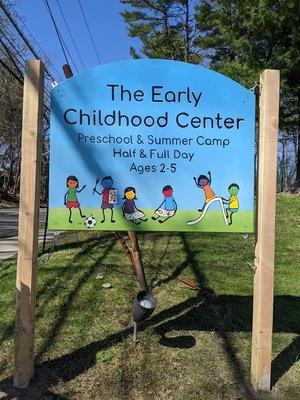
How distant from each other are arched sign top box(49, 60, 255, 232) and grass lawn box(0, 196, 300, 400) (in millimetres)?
870

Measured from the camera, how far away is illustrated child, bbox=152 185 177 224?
12.8ft

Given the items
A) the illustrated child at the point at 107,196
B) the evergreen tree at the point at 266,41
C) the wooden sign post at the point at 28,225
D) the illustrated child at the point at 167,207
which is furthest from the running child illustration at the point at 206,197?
the evergreen tree at the point at 266,41

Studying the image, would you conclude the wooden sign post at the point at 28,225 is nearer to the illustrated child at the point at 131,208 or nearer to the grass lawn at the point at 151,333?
the grass lawn at the point at 151,333

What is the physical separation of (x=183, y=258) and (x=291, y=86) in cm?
1539

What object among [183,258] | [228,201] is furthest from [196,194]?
[183,258]

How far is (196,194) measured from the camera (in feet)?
12.9

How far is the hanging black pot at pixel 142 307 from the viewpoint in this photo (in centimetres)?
416

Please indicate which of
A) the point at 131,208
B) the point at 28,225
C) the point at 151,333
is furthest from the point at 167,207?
Result: the point at 151,333

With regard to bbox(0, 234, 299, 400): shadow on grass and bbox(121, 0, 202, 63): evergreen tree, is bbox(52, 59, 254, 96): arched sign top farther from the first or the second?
bbox(121, 0, 202, 63): evergreen tree

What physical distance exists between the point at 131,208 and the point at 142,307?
0.82 meters

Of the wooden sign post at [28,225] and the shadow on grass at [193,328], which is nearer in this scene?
the wooden sign post at [28,225]

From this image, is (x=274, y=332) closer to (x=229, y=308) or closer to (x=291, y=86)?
(x=229, y=308)

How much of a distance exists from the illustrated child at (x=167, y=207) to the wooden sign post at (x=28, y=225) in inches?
34.9

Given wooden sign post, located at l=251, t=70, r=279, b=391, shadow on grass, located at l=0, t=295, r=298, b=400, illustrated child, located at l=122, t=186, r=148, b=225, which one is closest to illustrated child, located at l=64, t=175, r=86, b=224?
illustrated child, located at l=122, t=186, r=148, b=225
